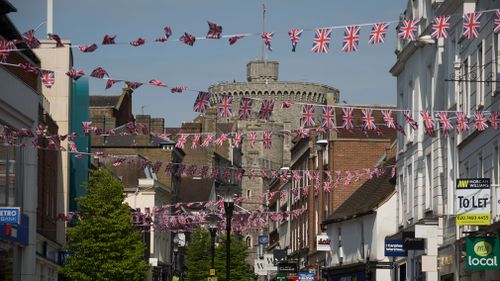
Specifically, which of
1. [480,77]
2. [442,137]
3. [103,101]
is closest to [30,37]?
[480,77]

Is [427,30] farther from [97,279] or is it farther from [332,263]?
[332,263]

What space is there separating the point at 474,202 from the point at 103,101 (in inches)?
→ 3590

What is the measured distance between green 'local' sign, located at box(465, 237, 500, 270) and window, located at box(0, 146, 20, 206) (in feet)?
49.6

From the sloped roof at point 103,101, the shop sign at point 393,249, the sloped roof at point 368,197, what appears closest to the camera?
the shop sign at point 393,249

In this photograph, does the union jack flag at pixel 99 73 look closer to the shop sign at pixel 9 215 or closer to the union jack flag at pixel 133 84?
the union jack flag at pixel 133 84

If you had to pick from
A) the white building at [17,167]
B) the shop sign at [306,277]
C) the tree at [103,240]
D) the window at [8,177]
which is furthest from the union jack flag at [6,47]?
the shop sign at [306,277]

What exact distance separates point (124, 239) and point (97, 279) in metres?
2.04

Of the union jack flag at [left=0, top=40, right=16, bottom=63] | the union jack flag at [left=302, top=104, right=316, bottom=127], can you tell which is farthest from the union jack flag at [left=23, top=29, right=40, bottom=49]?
the union jack flag at [left=302, top=104, right=316, bottom=127]

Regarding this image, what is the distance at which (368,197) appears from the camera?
6359cm

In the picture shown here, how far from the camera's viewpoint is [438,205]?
4462cm

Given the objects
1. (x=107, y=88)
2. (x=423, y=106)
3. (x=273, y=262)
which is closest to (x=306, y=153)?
(x=273, y=262)

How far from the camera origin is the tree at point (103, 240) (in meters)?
56.1

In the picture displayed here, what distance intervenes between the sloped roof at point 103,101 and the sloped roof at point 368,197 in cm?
5521

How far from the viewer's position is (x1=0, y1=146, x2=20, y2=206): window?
4134 cm
